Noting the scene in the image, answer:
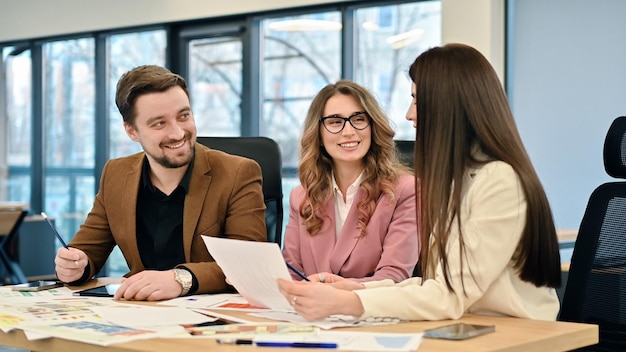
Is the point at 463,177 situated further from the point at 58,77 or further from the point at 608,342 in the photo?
the point at 58,77

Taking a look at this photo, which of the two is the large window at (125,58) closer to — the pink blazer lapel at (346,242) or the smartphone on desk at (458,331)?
the pink blazer lapel at (346,242)

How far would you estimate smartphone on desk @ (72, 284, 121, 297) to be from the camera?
2298 mm

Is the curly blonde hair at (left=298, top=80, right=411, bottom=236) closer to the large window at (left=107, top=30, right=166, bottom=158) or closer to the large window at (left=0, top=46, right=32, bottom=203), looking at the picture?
the large window at (left=107, top=30, right=166, bottom=158)

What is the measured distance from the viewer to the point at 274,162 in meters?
3.03

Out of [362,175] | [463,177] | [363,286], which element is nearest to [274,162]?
[362,175]

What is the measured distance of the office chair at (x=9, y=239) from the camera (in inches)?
292

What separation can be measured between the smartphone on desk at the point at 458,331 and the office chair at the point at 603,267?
0.62 meters

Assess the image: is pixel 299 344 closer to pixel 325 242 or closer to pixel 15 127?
pixel 325 242

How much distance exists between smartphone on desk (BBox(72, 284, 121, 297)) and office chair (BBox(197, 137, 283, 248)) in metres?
0.73

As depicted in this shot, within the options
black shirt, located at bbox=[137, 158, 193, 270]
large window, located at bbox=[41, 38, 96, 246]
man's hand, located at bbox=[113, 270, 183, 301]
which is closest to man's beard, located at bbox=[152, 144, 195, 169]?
black shirt, located at bbox=[137, 158, 193, 270]

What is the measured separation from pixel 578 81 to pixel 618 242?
3435 millimetres

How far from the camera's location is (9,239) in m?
7.58

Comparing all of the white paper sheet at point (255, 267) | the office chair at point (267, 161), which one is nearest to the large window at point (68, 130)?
the office chair at point (267, 161)

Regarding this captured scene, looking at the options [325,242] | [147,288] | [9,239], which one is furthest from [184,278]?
[9,239]
